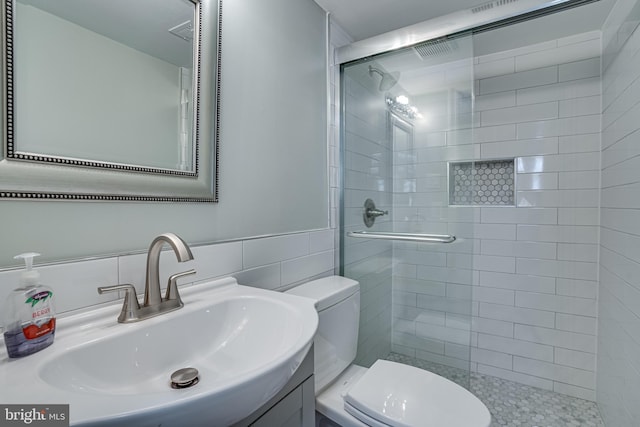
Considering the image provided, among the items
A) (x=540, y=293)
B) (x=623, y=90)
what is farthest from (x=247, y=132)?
(x=540, y=293)

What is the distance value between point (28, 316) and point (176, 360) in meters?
0.33

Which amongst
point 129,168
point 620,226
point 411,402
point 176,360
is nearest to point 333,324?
point 411,402

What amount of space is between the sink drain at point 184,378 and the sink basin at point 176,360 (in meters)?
0.02

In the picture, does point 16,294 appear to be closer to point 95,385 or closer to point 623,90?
point 95,385

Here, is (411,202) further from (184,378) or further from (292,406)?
(184,378)

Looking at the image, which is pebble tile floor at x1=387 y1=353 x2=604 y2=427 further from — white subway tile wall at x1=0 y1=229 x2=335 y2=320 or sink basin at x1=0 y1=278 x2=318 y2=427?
sink basin at x1=0 y1=278 x2=318 y2=427

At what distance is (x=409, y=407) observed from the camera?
108 cm

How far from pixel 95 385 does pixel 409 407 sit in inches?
38.1

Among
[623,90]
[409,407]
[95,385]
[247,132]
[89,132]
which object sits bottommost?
[409,407]

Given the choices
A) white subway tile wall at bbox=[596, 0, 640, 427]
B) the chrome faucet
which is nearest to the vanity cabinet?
the chrome faucet

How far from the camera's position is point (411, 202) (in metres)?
1.71

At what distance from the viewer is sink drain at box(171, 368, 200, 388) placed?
69cm

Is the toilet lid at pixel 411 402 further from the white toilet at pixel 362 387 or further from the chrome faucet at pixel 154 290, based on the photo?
the chrome faucet at pixel 154 290

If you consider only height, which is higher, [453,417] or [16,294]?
[16,294]
